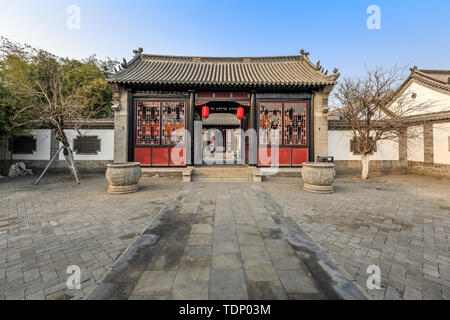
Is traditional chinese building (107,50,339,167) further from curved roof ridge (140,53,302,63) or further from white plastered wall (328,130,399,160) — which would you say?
curved roof ridge (140,53,302,63)

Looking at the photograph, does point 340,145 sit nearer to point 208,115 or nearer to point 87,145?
point 208,115

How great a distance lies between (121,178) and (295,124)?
781cm

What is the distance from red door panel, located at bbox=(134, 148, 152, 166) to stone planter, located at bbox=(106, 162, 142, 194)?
281 cm


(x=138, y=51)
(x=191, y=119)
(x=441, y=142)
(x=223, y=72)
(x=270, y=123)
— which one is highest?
(x=138, y=51)

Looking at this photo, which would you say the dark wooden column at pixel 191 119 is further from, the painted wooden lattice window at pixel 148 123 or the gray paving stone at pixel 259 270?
the gray paving stone at pixel 259 270

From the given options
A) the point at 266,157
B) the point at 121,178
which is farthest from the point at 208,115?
the point at 121,178

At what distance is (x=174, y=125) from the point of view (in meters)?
8.68

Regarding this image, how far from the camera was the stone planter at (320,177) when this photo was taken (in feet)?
19.1

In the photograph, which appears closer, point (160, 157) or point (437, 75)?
point (160, 157)

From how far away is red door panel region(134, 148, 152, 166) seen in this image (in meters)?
8.58

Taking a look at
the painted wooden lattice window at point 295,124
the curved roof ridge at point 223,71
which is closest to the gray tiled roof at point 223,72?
the curved roof ridge at point 223,71

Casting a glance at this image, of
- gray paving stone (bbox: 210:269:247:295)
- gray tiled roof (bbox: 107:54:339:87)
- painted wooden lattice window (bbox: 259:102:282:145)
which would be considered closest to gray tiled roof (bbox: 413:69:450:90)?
gray tiled roof (bbox: 107:54:339:87)

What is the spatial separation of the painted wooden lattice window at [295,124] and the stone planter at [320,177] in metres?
3.04

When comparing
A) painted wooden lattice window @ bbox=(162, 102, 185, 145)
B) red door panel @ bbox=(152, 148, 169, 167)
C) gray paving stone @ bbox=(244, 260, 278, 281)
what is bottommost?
gray paving stone @ bbox=(244, 260, 278, 281)
